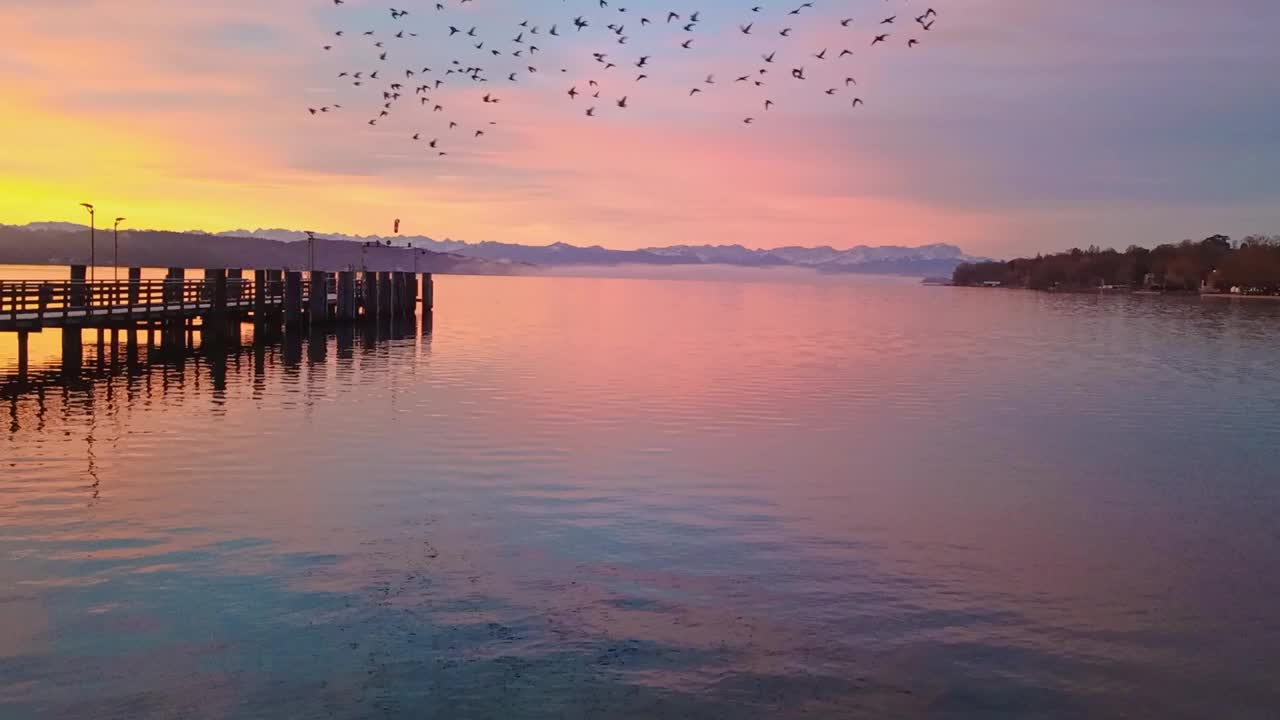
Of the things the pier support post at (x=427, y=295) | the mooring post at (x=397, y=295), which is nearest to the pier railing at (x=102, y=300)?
the mooring post at (x=397, y=295)

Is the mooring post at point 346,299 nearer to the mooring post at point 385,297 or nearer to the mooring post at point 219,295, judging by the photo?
the mooring post at point 385,297

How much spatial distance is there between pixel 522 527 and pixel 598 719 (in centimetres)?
769

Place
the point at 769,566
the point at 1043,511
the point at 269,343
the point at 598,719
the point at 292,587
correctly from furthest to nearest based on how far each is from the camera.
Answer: the point at 269,343 → the point at 1043,511 → the point at 769,566 → the point at 292,587 → the point at 598,719

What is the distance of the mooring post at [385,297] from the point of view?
77.9 meters

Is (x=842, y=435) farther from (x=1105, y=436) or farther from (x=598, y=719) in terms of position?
(x=598, y=719)

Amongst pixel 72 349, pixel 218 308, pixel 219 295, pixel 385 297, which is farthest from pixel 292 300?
pixel 385 297

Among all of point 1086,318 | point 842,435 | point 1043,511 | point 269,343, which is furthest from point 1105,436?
point 1086,318

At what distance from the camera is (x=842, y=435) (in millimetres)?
30453

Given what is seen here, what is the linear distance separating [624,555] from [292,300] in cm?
4685

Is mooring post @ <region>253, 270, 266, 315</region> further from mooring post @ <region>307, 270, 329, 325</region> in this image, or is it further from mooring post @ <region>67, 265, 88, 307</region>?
mooring post @ <region>67, 265, 88, 307</region>

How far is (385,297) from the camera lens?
79062mm

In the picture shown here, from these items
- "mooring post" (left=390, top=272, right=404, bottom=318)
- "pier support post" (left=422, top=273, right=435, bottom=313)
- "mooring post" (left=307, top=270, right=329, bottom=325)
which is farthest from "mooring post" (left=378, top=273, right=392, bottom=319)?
"mooring post" (left=307, top=270, right=329, bottom=325)

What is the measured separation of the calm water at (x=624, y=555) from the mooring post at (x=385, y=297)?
131ft

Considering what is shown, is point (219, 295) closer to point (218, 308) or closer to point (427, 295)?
point (218, 308)
